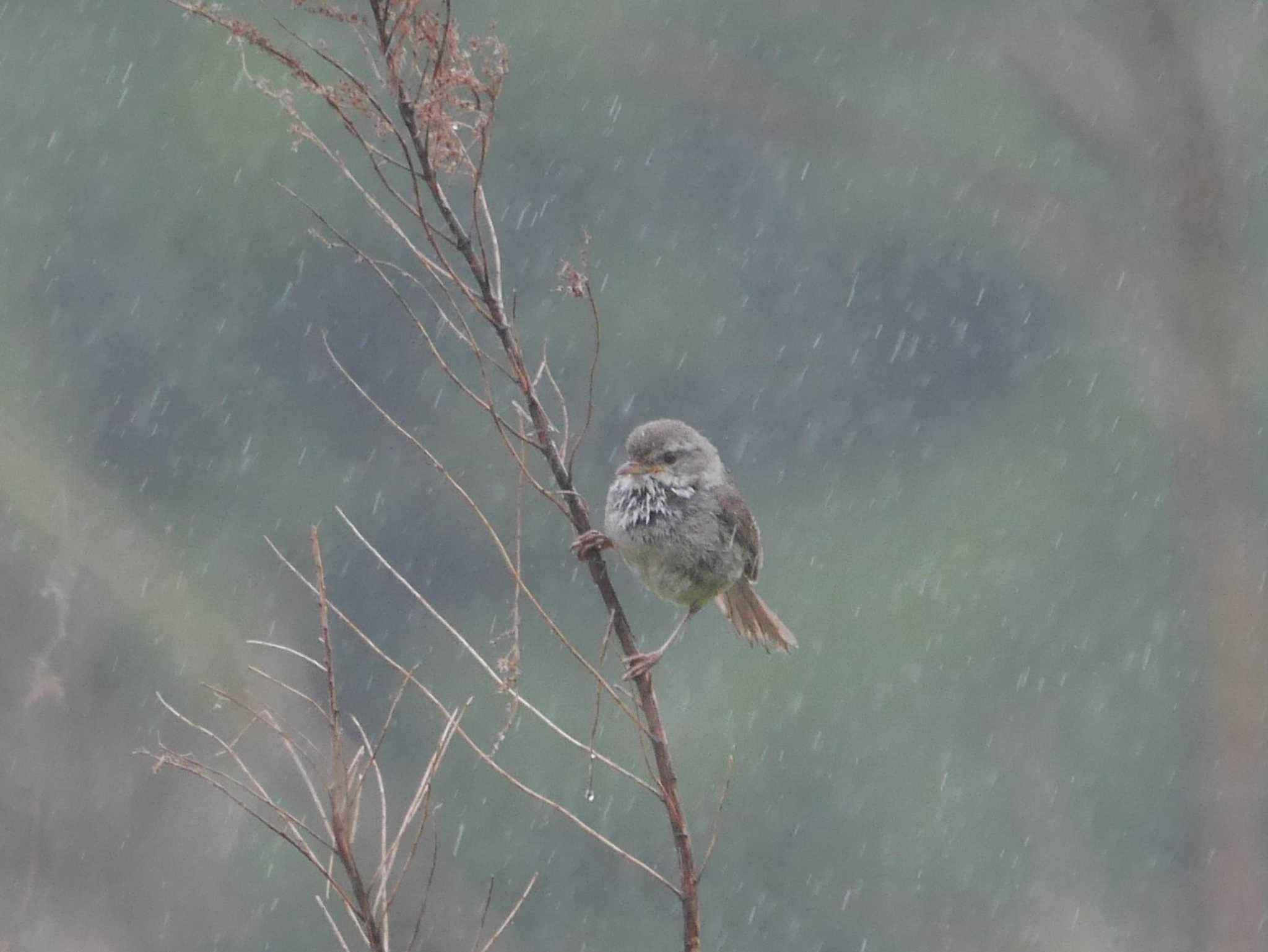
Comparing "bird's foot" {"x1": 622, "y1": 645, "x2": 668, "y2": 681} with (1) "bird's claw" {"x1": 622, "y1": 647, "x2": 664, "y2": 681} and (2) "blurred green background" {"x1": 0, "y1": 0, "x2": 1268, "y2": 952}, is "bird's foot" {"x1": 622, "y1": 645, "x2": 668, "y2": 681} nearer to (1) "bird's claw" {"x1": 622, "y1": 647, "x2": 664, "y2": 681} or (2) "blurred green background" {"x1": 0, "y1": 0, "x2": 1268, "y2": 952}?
(1) "bird's claw" {"x1": 622, "y1": 647, "x2": 664, "y2": 681}

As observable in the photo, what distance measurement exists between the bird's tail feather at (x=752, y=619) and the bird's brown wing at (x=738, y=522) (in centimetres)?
23

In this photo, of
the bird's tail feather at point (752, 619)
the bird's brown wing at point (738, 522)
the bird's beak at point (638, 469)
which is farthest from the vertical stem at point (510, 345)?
the bird's tail feather at point (752, 619)

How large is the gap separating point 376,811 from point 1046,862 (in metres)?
6.35

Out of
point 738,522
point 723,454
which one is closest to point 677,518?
point 738,522

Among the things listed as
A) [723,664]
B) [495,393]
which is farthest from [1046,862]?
[495,393]

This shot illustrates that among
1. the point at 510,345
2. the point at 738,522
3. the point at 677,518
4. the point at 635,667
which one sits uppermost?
the point at 738,522

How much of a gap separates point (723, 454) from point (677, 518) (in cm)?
1191

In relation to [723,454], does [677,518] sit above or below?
below

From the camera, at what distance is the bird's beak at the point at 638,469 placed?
4688mm

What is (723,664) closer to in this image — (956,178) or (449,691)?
(449,691)

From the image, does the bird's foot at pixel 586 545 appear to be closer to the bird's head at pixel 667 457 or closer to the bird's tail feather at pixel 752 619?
the bird's head at pixel 667 457

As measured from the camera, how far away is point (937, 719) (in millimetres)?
16188

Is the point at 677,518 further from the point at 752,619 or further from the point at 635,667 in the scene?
the point at 635,667

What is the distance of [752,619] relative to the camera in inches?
216
